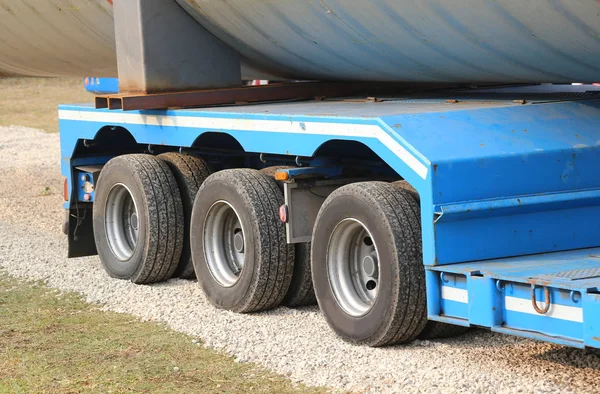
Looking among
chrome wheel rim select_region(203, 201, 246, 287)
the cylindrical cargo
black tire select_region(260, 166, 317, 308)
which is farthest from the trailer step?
chrome wheel rim select_region(203, 201, 246, 287)

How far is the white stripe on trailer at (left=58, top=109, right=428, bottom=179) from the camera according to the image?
18.6ft

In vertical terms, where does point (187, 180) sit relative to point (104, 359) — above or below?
above

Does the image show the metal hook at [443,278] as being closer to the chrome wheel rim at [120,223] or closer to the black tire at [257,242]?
the black tire at [257,242]

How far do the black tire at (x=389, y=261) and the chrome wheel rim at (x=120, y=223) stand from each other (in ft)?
9.21

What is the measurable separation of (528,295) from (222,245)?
2847mm

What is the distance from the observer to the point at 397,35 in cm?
668

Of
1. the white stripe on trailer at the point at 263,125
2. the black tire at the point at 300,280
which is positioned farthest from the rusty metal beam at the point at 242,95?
the black tire at the point at 300,280

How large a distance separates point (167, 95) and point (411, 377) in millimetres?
3423

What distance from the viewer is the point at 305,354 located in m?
5.92

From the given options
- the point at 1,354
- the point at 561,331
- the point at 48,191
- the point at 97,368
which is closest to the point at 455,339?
the point at 561,331

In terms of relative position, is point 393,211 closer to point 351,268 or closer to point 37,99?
point 351,268

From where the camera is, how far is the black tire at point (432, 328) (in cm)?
590

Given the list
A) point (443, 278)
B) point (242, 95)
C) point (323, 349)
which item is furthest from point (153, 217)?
point (443, 278)

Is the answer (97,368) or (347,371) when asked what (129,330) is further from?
(347,371)
